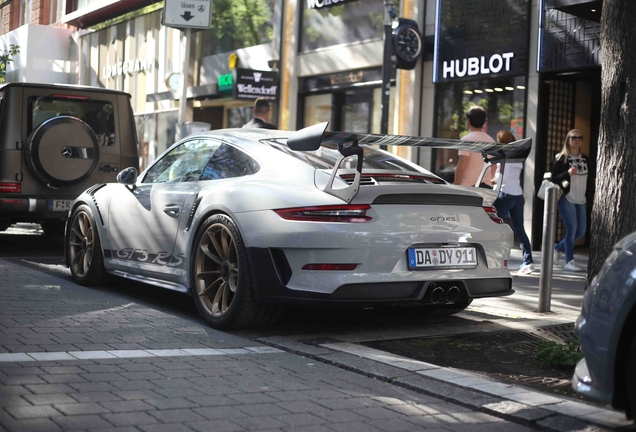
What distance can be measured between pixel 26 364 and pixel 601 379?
2.82 metres

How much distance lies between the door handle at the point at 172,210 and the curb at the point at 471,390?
Result: 1.57 meters

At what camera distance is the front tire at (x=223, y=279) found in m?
5.78

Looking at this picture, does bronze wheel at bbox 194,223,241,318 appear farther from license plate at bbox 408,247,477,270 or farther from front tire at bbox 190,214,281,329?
license plate at bbox 408,247,477,270

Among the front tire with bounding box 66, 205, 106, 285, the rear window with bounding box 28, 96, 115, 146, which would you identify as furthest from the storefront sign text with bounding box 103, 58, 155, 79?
the front tire with bounding box 66, 205, 106, 285

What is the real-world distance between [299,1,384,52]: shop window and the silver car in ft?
49.1

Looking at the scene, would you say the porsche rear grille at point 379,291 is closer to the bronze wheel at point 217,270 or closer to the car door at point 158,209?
the bronze wheel at point 217,270

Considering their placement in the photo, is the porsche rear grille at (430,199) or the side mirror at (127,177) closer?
the porsche rear grille at (430,199)

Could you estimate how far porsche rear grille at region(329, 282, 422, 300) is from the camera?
548 cm

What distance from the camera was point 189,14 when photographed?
14242 millimetres

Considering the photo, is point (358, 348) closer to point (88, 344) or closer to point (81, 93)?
point (88, 344)

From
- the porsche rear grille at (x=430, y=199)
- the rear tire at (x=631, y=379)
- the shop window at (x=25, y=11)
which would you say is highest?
the shop window at (x=25, y=11)

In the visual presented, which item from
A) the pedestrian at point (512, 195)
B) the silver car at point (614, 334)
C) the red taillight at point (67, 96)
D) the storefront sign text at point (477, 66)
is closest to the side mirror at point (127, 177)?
the red taillight at point (67, 96)

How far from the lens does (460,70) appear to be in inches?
623

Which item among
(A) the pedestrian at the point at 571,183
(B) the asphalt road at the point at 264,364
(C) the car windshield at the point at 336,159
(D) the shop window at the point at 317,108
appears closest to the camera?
(B) the asphalt road at the point at 264,364
